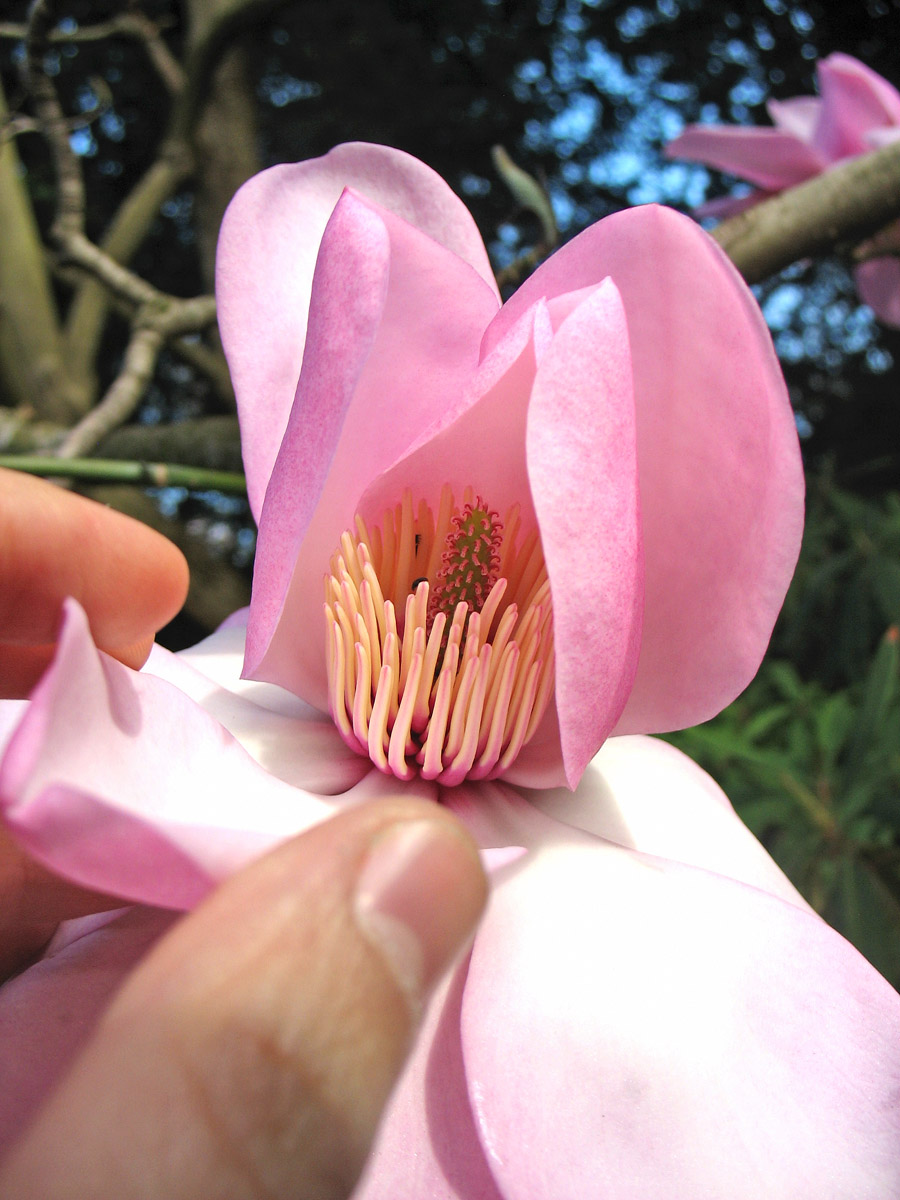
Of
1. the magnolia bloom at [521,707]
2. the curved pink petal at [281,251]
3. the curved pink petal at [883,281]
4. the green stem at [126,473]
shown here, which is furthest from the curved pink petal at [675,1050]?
the curved pink petal at [883,281]

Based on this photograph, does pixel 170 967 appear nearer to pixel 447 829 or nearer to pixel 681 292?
pixel 447 829

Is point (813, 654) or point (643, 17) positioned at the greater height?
point (643, 17)

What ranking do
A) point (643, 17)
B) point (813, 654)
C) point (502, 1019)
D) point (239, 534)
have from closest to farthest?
point (502, 1019) → point (813, 654) → point (239, 534) → point (643, 17)

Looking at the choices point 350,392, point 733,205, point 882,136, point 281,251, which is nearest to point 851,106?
point 882,136

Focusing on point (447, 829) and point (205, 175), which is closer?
point (447, 829)

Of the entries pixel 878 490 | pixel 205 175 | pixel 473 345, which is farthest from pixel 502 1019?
pixel 878 490

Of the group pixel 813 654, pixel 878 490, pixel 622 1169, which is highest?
pixel 622 1169

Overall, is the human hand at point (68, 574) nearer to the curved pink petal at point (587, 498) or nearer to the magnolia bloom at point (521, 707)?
the magnolia bloom at point (521, 707)

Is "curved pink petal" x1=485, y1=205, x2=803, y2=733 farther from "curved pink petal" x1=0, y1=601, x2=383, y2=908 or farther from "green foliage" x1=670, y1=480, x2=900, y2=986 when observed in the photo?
"green foliage" x1=670, y1=480, x2=900, y2=986
